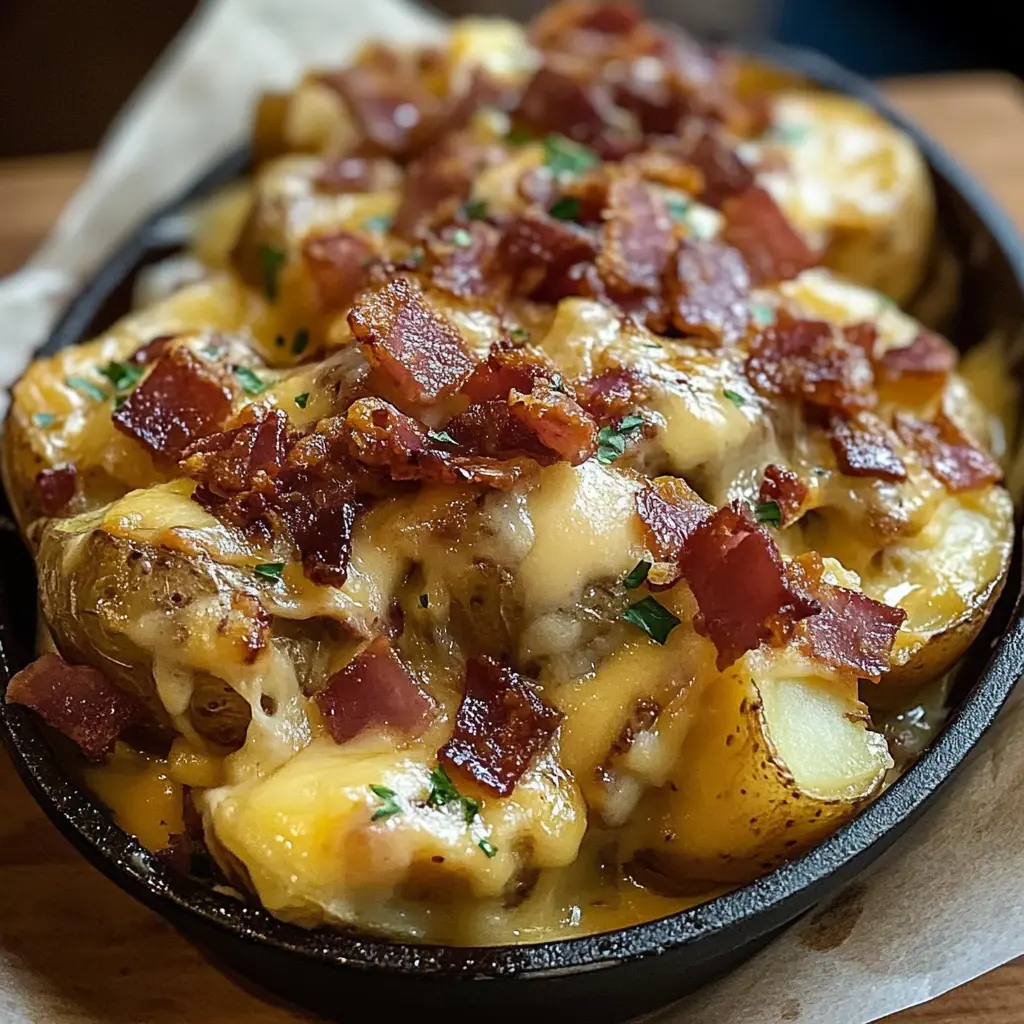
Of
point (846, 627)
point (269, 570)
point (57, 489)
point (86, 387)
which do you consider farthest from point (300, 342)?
point (846, 627)

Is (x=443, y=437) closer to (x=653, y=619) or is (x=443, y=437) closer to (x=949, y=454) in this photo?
(x=653, y=619)

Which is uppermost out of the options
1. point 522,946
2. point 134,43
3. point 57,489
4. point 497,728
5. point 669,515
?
point 669,515

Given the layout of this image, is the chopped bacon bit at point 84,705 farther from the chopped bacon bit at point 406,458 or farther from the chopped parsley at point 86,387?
the chopped parsley at point 86,387

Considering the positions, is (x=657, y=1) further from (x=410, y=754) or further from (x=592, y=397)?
(x=410, y=754)

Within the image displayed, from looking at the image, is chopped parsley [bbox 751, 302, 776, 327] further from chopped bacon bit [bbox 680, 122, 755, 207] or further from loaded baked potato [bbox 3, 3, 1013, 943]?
chopped bacon bit [bbox 680, 122, 755, 207]

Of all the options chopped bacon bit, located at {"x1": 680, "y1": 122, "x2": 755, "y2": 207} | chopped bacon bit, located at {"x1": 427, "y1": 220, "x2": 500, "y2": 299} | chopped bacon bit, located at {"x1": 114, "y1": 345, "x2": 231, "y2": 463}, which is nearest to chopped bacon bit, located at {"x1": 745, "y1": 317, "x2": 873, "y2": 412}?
chopped bacon bit, located at {"x1": 427, "y1": 220, "x2": 500, "y2": 299}

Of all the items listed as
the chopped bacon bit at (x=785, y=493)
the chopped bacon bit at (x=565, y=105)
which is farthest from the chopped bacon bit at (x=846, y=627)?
the chopped bacon bit at (x=565, y=105)
